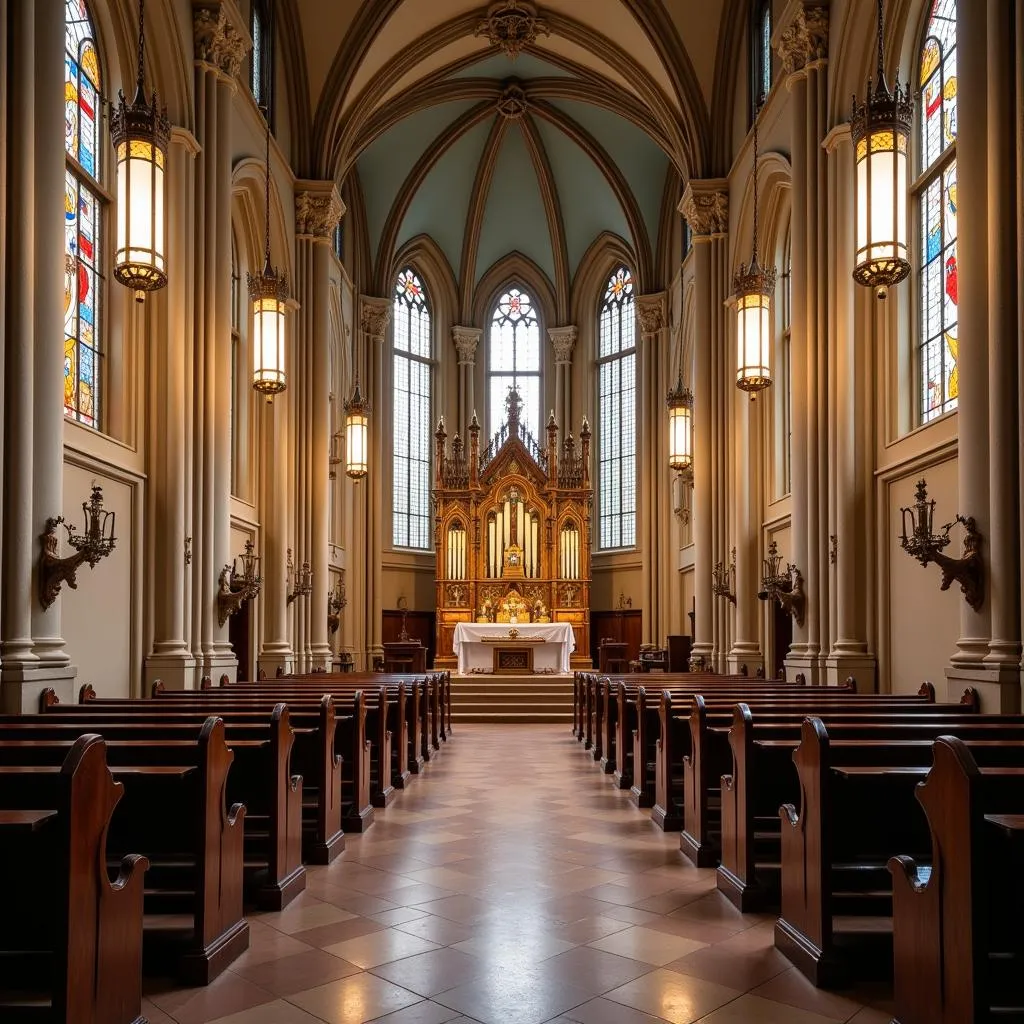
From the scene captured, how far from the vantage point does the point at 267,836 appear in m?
6.14

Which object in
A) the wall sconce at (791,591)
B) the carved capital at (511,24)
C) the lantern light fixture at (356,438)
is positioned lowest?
the wall sconce at (791,591)

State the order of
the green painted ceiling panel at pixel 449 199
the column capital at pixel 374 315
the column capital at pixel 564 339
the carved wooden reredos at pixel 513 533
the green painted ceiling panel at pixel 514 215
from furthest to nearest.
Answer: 1. the column capital at pixel 564 339
2. the green painted ceiling panel at pixel 514 215
3. the green painted ceiling panel at pixel 449 199
4. the carved wooden reredos at pixel 513 533
5. the column capital at pixel 374 315

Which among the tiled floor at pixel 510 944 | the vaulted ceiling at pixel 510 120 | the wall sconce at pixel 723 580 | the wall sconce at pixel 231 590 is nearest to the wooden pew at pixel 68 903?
the tiled floor at pixel 510 944

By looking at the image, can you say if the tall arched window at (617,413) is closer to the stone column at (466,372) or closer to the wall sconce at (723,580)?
the stone column at (466,372)

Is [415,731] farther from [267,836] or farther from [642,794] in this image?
[267,836]

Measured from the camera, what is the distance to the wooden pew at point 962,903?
10.5 feet

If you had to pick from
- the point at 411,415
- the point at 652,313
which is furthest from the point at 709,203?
the point at 411,415

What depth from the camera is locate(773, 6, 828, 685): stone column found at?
511 inches

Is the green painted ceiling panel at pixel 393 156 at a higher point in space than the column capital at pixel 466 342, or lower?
higher

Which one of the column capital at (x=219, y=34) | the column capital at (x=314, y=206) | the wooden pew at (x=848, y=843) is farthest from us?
the column capital at (x=314, y=206)

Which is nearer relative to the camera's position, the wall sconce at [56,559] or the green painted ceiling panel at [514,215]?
the wall sconce at [56,559]

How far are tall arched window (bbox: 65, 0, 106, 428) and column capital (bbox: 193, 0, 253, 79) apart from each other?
6.29ft

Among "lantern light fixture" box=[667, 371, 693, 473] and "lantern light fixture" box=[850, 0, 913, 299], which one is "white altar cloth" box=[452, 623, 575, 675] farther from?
"lantern light fixture" box=[850, 0, 913, 299]

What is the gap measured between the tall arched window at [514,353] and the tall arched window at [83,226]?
1836 centimetres
